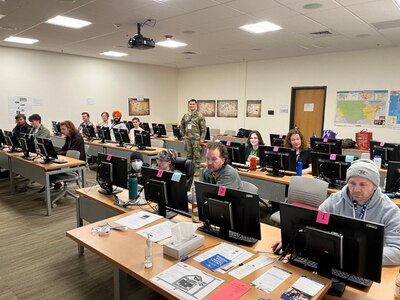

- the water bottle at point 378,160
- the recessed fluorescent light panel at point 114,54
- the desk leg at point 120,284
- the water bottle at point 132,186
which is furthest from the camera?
the recessed fluorescent light panel at point 114,54

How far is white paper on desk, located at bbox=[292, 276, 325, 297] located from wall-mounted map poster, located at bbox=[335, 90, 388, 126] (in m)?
6.76

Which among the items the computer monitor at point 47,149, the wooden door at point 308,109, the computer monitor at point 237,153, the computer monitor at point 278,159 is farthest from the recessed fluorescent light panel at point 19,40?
the wooden door at point 308,109

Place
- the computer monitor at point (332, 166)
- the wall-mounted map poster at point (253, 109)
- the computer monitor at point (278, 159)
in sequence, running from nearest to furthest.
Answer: the computer monitor at point (332, 166), the computer monitor at point (278, 159), the wall-mounted map poster at point (253, 109)

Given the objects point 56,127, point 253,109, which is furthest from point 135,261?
point 253,109

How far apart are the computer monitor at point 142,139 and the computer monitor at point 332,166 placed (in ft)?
11.4

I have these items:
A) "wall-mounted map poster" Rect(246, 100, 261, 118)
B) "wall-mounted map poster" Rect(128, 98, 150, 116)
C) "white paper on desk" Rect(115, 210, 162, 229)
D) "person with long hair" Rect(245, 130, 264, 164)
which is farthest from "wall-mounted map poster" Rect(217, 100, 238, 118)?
"white paper on desk" Rect(115, 210, 162, 229)

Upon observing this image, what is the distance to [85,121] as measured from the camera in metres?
8.04

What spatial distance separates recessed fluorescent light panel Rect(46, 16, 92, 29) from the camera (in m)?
4.92

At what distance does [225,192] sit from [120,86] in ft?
29.4

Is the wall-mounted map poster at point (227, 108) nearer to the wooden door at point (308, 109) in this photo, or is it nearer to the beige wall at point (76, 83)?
the wooden door at point (308, 109)

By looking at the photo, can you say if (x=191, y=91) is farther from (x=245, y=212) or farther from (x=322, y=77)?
(x=245, y=212)

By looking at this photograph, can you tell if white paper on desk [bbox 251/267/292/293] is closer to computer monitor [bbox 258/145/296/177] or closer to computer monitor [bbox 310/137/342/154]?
computer monitor [bbox 258/145/296/177]

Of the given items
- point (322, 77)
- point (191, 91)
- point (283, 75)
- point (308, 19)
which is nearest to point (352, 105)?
point (322, 77)

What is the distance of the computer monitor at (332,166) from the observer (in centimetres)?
330
